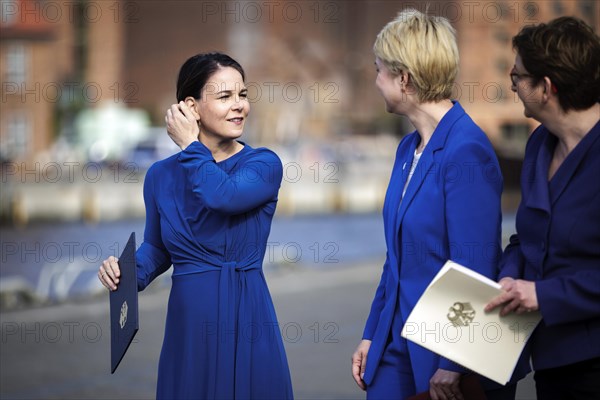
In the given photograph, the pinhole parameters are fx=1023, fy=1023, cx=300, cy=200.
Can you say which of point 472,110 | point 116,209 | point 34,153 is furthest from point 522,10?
point 116,209

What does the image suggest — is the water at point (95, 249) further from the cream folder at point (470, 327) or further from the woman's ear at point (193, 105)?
the cream folder at point (470, 327)

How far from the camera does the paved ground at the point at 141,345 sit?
722 cm

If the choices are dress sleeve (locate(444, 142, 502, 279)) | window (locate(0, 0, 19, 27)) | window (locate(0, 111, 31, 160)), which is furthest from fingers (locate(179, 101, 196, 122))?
window (locate(0, 0, 19, 27))

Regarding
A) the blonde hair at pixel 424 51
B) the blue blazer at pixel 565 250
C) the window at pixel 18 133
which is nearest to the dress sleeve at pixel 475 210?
the blue blazer at pixel 565 250

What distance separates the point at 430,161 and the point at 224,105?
823mm

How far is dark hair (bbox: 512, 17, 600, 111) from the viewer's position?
9.45ft

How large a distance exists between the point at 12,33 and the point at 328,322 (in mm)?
47062

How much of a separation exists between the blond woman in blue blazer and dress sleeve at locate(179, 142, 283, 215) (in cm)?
46

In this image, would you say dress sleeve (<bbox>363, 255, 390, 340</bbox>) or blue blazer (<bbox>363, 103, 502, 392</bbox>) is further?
dress sleeve (<bbox>363, 255, 390, 340</bbox>)

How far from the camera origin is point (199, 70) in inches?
148

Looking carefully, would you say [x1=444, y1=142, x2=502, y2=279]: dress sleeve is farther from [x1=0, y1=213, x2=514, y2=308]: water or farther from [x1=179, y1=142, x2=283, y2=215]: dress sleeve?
[x1=0, y1=213, x2=514, y2=308]: water

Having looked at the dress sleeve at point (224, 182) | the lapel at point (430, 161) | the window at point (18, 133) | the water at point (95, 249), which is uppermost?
the lapel at point (430, 161)

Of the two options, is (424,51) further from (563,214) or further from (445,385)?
(445,385)

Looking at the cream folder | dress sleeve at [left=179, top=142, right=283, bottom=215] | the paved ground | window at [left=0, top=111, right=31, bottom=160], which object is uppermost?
dress sleeve at [left=179, top=142, right=283, bottom=215]
